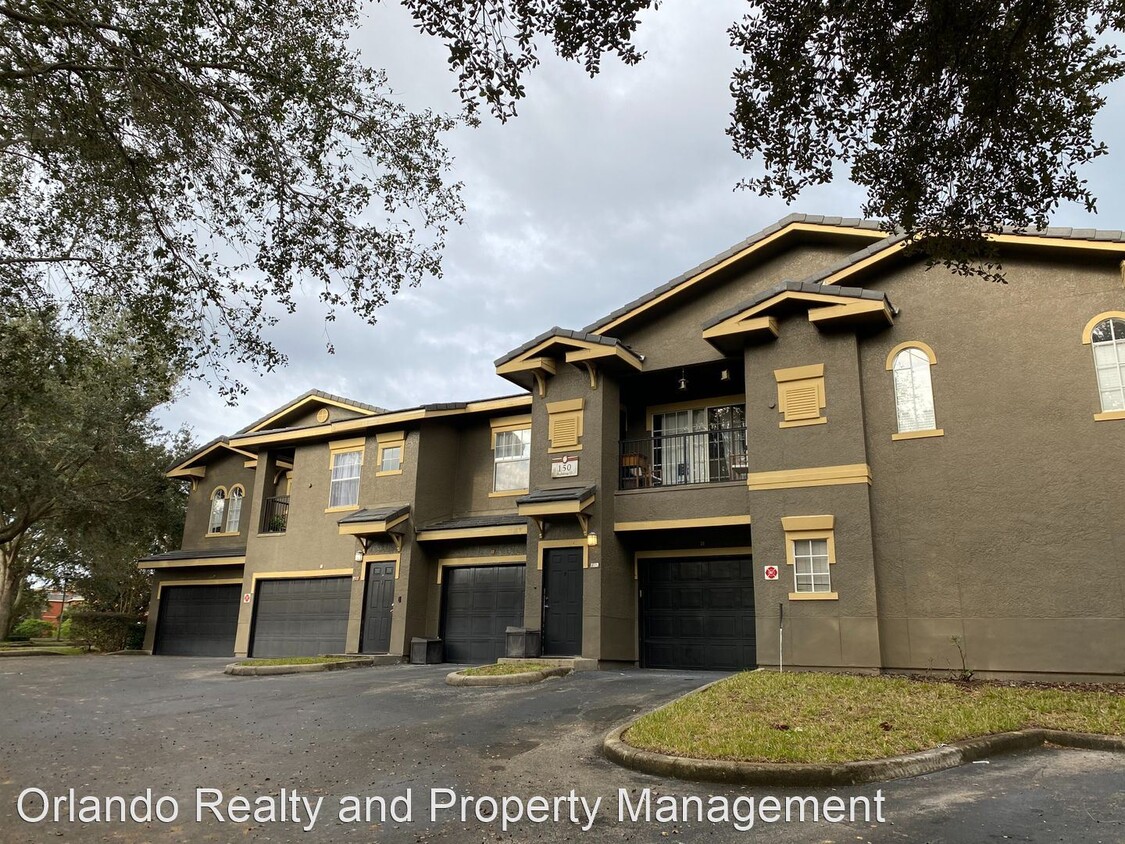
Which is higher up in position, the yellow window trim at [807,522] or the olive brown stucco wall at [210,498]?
the olive brown stucco wall at [210,498]

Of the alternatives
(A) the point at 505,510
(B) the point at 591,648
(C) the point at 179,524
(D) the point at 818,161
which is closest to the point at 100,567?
(C) the point at 179,524

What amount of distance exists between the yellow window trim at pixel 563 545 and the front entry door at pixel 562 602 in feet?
0.29

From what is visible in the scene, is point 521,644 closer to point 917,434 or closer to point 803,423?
point 803,423

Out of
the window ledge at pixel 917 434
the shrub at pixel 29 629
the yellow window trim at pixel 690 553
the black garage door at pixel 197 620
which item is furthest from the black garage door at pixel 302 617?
the shrub at pixel 29 629

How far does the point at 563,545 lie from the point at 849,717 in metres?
8.83

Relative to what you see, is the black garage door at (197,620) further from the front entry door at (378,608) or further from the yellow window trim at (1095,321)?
the yellow window trim at (1095,321)

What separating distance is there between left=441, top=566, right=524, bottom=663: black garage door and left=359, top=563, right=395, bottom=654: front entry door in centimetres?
137

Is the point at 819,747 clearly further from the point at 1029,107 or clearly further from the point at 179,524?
the point at 179,524

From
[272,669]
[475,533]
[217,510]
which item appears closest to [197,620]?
[217,510]

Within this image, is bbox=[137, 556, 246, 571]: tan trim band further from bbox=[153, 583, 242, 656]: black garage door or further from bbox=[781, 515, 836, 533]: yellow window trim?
bbox=[781, 515, 836, 533]: yellow window trim

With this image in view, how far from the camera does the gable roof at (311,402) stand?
23.2 m

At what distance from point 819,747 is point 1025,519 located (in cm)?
789

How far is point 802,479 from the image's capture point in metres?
14.4

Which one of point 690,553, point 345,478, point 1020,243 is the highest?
point 1020,243
